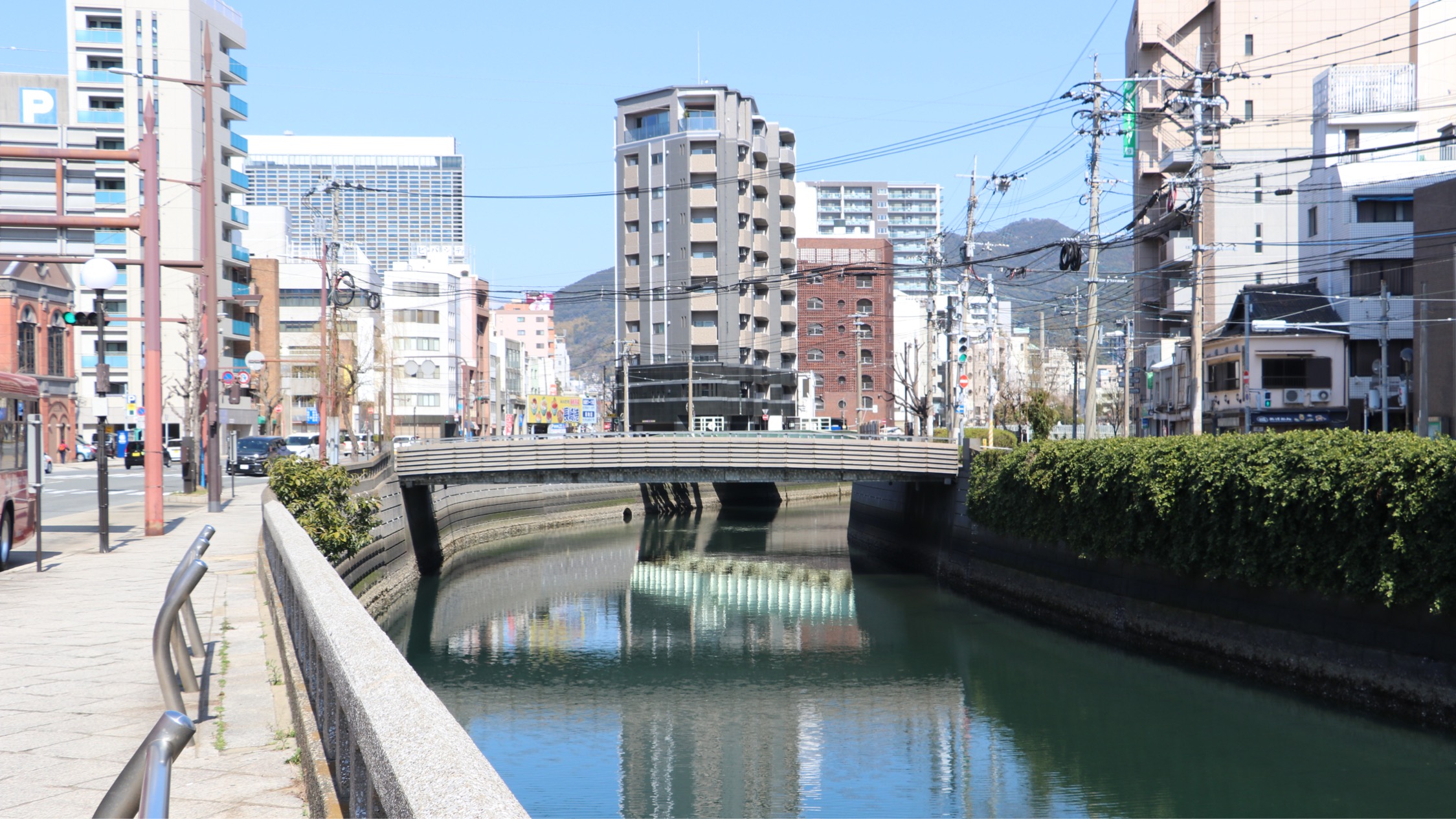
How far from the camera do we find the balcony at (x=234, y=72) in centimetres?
7669

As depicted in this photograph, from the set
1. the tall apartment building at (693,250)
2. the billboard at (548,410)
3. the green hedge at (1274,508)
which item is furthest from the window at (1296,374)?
the billboard at (548,410)

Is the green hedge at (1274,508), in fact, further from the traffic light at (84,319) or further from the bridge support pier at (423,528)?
the bridge support pier at (423,528)

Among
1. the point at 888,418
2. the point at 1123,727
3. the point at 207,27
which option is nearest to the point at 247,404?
the point at 207,27

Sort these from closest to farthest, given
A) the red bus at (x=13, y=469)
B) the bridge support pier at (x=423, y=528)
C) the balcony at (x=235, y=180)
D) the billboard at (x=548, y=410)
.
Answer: the red bus at (x=13, y=469)
the bridge support pier at (x=423, y=528)
the balcony at (x=235, y=180)
the billboard at (x=548, y=410)

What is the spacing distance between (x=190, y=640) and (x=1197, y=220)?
26.3m

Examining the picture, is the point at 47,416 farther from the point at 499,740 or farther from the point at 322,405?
the point at 499,740

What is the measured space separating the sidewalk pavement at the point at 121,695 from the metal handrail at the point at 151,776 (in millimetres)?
2971

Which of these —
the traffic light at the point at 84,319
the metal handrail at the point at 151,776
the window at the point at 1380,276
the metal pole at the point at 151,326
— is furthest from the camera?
the window at the point at 1380,276

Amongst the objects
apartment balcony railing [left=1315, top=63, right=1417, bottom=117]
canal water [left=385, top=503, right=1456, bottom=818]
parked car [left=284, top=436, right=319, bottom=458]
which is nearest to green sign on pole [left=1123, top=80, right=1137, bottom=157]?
apartment balcony railing [left=1315, top=63, right=1417, bottom=117]

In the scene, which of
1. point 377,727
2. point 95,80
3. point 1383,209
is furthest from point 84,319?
point 95,80

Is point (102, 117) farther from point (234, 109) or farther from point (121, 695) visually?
point (121, 695)

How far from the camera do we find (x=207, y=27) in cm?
3073

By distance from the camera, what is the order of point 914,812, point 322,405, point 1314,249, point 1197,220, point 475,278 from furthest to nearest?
point 475,278
point 1314,249
point 322,405
point 1197,220
point 914,812

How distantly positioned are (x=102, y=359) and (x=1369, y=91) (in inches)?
2187
